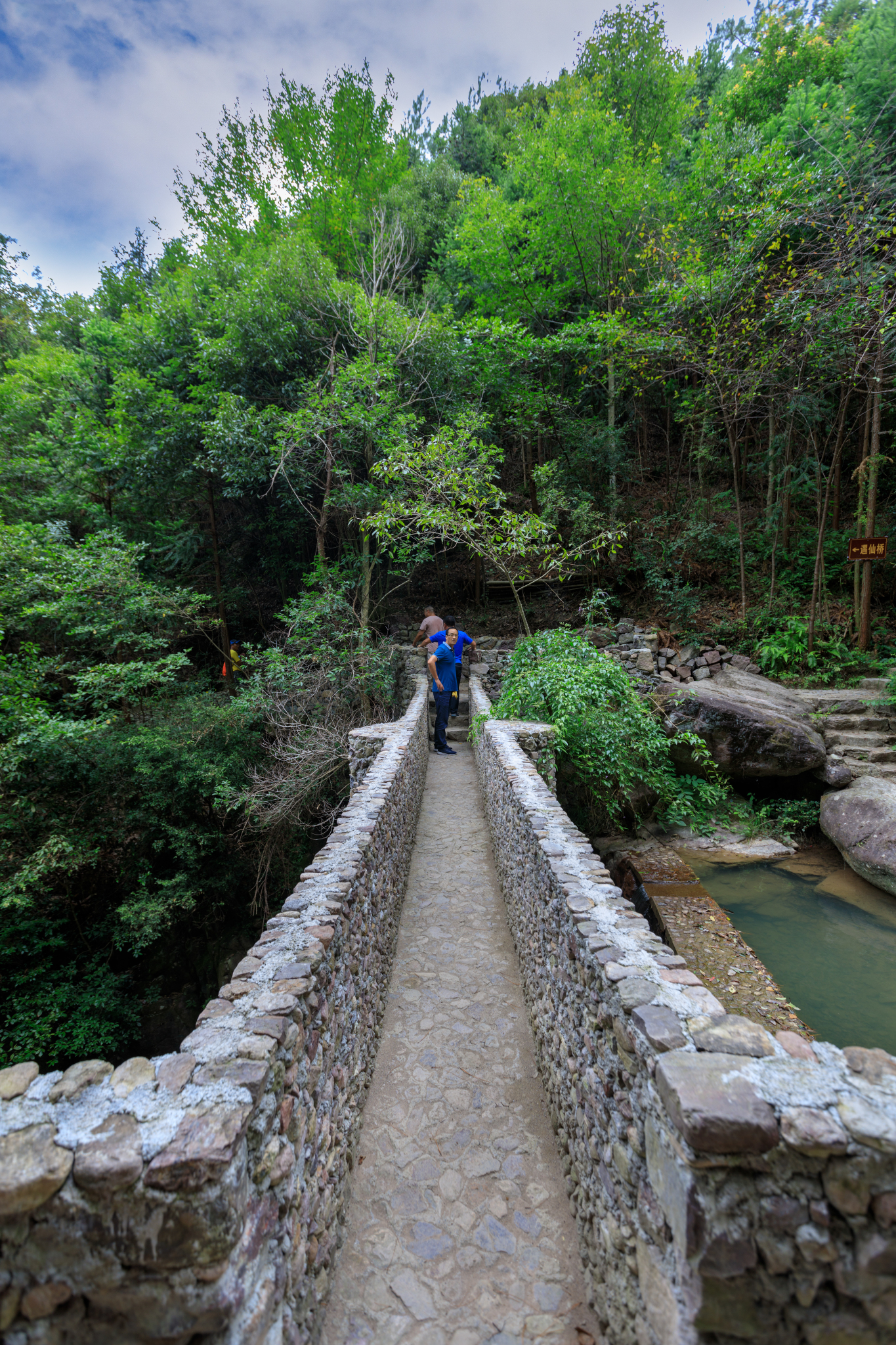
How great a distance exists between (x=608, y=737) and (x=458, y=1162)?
15.8ft

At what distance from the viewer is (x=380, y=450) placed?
9.98 m

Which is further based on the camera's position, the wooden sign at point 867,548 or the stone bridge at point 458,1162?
the wooden sign at point 867,548

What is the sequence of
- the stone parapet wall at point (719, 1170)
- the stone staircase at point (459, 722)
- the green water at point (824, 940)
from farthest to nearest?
the stone staircase at point (459, 722), the green water at point (824, 940), the stone parapet wall at point (719, 1170)

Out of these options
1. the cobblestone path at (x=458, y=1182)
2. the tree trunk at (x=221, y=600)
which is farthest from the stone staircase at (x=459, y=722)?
the cobblestone path at (x=458, y=1182)

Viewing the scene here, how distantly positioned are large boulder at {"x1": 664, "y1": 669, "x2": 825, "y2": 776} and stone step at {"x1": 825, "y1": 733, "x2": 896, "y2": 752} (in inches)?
6.9

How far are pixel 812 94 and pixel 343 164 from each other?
30.8ft

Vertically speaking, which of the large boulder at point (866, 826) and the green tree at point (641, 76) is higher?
the green tree at point (641, 76)

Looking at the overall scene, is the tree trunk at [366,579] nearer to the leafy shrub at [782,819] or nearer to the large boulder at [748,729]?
the large boulder at [748,729]

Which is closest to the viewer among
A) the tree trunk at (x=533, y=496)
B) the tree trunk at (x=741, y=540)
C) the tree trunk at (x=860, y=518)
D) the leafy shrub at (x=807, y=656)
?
the leafy shrub at (x=807, y=656)

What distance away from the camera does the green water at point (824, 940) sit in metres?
4.67

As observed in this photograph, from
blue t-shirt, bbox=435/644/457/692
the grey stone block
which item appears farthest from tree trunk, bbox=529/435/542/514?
the grey stone block

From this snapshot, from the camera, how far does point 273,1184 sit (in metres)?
1.69

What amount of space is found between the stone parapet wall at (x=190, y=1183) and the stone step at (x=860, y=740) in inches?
333

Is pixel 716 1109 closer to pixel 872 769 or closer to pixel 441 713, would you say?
pixel 441 713
